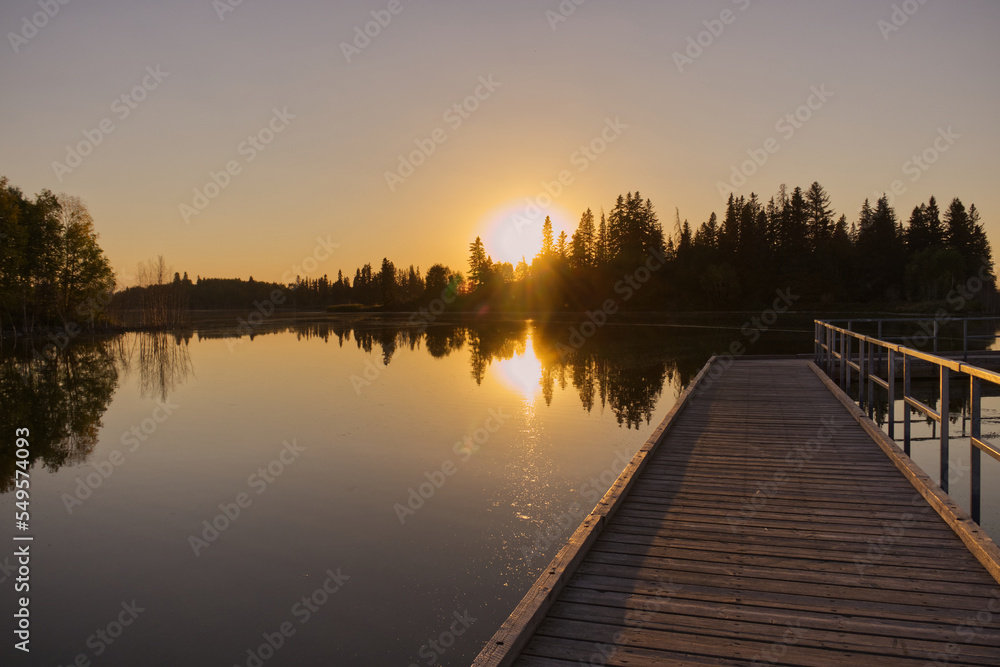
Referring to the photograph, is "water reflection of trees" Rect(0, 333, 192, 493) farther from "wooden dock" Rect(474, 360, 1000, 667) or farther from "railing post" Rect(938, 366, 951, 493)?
"railing post" Rect(938, 366, 951, 493)

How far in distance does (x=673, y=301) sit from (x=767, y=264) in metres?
10.8

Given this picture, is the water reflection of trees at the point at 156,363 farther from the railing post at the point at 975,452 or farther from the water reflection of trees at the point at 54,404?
the railing post at the point at 975,452

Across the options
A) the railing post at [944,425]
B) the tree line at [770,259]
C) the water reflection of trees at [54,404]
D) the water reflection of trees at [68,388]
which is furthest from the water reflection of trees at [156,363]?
the tree line at [770,259]

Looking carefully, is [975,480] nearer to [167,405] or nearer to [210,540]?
[210,540]

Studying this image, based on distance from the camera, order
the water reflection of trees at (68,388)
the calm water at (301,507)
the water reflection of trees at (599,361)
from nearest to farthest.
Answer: the calm water at (301,507) → the water reflection of trees at (68,388) → the water reflection of trees at (599,361)

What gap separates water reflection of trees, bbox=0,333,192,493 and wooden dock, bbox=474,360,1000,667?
305 inches

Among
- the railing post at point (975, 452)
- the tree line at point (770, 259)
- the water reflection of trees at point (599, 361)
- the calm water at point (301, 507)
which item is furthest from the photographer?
the tree line at point (770, 259)

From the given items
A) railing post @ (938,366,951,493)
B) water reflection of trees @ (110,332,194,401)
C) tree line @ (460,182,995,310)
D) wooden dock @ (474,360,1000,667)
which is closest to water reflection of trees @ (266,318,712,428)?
wooden dock @ (474,360,1000,667)

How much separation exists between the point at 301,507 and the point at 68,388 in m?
12.5

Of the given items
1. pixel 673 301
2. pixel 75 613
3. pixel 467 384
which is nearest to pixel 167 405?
pixel 467 384

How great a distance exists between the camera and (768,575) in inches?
137

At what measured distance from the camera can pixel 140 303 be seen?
141 ft

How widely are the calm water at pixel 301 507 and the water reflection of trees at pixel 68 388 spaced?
0.31ft

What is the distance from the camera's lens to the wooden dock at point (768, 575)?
9.02 feet
